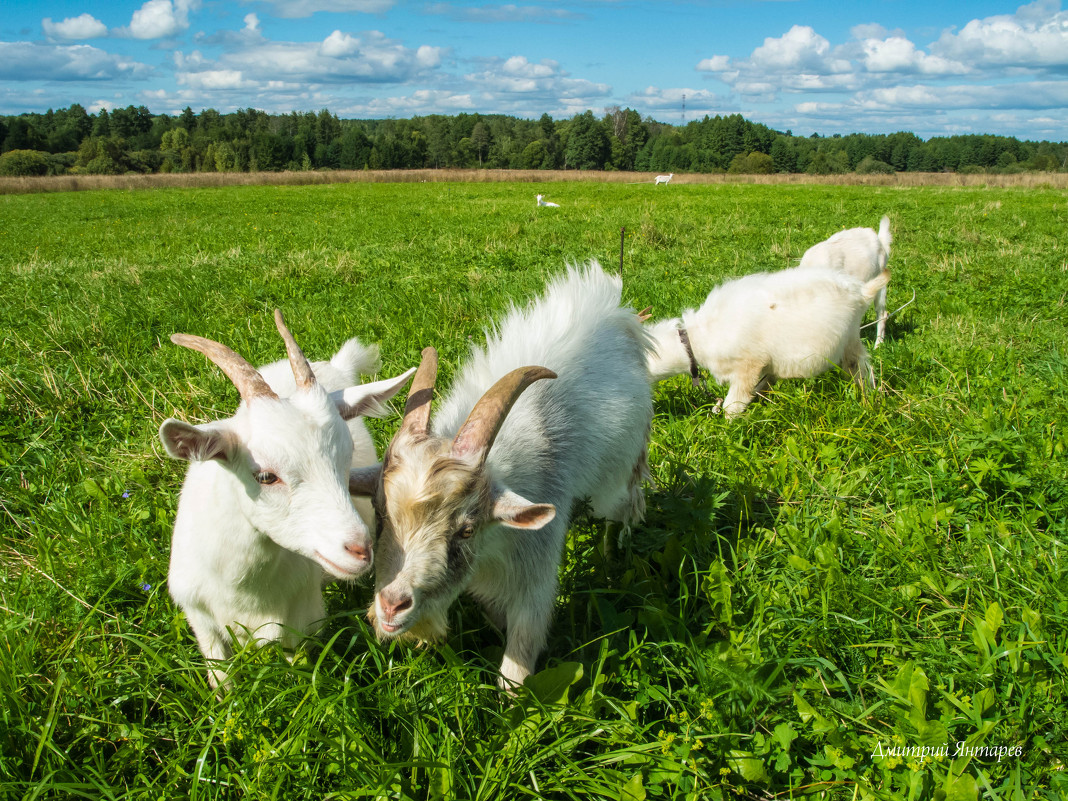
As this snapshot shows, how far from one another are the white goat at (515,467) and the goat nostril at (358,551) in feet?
0.51

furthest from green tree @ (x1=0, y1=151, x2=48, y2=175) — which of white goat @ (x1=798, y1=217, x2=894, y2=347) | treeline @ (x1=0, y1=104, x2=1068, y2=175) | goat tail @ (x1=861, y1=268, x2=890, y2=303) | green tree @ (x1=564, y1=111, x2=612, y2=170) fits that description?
goat tail @ (x1=861, y1=268, x2=890, y2=303)

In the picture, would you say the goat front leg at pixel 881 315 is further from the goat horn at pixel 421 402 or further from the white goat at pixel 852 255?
the goat horn at pixel 421 402

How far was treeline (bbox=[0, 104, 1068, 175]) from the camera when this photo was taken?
72.2 metres

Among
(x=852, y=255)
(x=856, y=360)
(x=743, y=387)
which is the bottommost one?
(x=743, y=387)

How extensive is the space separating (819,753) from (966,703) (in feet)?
1.52

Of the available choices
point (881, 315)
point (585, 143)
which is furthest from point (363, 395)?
point (585, 143)

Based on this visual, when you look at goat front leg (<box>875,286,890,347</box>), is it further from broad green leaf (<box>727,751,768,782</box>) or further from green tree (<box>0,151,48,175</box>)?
green tree (<box>0,151,48,175</box>)

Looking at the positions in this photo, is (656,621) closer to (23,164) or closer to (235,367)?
(235,367)

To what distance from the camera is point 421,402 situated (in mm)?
2137

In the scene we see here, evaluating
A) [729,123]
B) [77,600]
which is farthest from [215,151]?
[77,600]

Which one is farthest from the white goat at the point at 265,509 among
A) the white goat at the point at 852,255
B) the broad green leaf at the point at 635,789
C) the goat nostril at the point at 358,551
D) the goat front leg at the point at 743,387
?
the white goat at the point at 852,255

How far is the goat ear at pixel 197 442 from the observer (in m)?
1.82

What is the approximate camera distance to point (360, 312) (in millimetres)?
6180

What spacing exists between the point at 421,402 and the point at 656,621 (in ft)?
3.96
